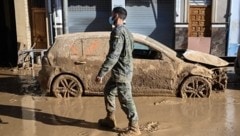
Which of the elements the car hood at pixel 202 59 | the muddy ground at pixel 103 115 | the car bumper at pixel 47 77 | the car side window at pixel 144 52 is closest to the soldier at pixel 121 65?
the muddy ground at pixel 103 115

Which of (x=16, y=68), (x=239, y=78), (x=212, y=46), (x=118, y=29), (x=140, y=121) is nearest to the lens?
(x=118, y=29)

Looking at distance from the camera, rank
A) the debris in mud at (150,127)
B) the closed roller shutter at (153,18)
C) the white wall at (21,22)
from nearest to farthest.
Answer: the debris in mud at (150,127)
the white wall at (21,22)
the closed roller shutter at (153,18)

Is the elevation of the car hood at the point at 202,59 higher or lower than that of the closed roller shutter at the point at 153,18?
lower

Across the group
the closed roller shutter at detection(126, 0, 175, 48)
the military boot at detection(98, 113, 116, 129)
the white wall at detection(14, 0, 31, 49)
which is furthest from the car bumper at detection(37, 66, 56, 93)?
the closed roller shutter at detection(126, 0, 175, 48)

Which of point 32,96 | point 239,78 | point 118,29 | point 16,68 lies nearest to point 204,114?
point 118,29

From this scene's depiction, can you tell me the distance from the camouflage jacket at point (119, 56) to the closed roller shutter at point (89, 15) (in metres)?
9.23

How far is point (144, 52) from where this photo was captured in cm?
885

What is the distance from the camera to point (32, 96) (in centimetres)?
905

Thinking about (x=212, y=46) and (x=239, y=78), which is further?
(x=212, y=46)

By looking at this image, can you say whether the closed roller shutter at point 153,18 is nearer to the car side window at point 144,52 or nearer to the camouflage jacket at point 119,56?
the car side window at point 144,52

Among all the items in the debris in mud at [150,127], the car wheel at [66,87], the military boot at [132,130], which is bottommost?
the debris in mud at [150,127]

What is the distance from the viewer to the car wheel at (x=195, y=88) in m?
8.38

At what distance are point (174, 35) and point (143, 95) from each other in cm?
665

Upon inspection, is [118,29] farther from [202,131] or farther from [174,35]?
[174,35]
